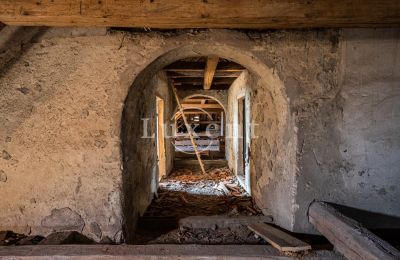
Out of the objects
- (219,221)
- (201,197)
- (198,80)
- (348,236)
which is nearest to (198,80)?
(198,80)

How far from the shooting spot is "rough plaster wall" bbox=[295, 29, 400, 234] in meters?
2.18

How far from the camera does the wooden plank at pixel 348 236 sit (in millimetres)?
1521

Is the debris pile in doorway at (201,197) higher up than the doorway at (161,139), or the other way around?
the doorway at (161,139)

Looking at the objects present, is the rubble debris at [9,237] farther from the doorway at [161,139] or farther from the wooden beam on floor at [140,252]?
the doorway at [161,139]

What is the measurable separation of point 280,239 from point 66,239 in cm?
183

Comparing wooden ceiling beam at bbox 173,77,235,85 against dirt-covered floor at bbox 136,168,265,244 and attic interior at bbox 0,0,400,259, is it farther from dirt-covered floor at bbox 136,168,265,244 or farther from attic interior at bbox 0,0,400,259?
attic interior at bbox 0,0,400,259

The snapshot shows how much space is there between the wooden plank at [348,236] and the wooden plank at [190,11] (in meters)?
1.52

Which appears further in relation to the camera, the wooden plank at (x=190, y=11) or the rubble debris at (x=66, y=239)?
the rubble debris at (x=66, y=239)

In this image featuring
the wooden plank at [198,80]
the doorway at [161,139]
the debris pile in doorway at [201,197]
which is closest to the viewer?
the debris pile in doorway at [201,197]

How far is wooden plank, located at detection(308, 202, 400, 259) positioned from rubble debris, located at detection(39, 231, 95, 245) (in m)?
2.00

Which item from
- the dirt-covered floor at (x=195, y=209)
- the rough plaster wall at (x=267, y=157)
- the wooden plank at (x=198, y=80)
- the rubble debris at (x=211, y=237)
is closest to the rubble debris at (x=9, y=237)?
the dirt-covered floor at (x=195, y=209)

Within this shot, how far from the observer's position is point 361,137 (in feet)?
7.32

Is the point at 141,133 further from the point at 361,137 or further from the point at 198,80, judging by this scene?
the point at 198,80

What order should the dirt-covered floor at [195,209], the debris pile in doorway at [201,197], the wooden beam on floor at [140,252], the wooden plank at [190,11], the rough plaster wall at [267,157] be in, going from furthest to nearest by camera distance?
the debris pile in doorway at [201,197] < the dirt-covered floor at [195,209] < the rough plaster wall at [267,157] < the wooden beam on floor at [140,252] < the wooden plank at [190,11]
